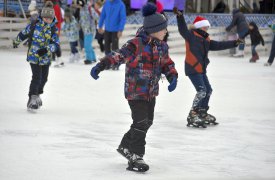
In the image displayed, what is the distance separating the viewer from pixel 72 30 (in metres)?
16.7

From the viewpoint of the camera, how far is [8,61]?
55.6ft

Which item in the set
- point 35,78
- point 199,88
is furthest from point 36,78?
point 199,88

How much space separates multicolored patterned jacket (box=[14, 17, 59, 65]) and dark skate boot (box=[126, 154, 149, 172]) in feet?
11.1

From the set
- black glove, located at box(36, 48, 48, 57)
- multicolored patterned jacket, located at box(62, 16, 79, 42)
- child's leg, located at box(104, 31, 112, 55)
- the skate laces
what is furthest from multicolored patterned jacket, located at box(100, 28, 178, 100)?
multicolored patterned jacket, located at box(62, 16, 79, 42)

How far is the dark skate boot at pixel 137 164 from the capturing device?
219 inches

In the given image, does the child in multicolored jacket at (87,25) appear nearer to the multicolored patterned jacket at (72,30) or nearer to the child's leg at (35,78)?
the multicolored patterned jacket at (72,30)

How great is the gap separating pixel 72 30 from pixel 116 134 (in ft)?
31.4

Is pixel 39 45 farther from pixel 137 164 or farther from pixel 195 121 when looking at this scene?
pixel 137 164

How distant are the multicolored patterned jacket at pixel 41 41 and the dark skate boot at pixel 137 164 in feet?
11.1

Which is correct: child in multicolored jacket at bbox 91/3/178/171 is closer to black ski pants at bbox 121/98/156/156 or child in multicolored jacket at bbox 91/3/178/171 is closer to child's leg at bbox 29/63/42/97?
black ski pants at bbox 121/98/156/156

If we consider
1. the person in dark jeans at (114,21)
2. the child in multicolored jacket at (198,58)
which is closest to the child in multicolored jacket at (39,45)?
the child in multicolored jacket at (198,58)

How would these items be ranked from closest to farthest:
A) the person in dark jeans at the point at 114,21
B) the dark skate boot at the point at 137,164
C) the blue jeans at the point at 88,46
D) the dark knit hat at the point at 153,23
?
1. the dark skate boot at the point at 137,164
2. the dark knit hat at the point at 153,23
3. the person in dark jeans at the point at 114,21
4. the blue jeans at the point at 88,46

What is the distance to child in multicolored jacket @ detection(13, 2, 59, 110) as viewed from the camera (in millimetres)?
8805

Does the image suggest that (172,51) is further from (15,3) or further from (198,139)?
(198,139)
